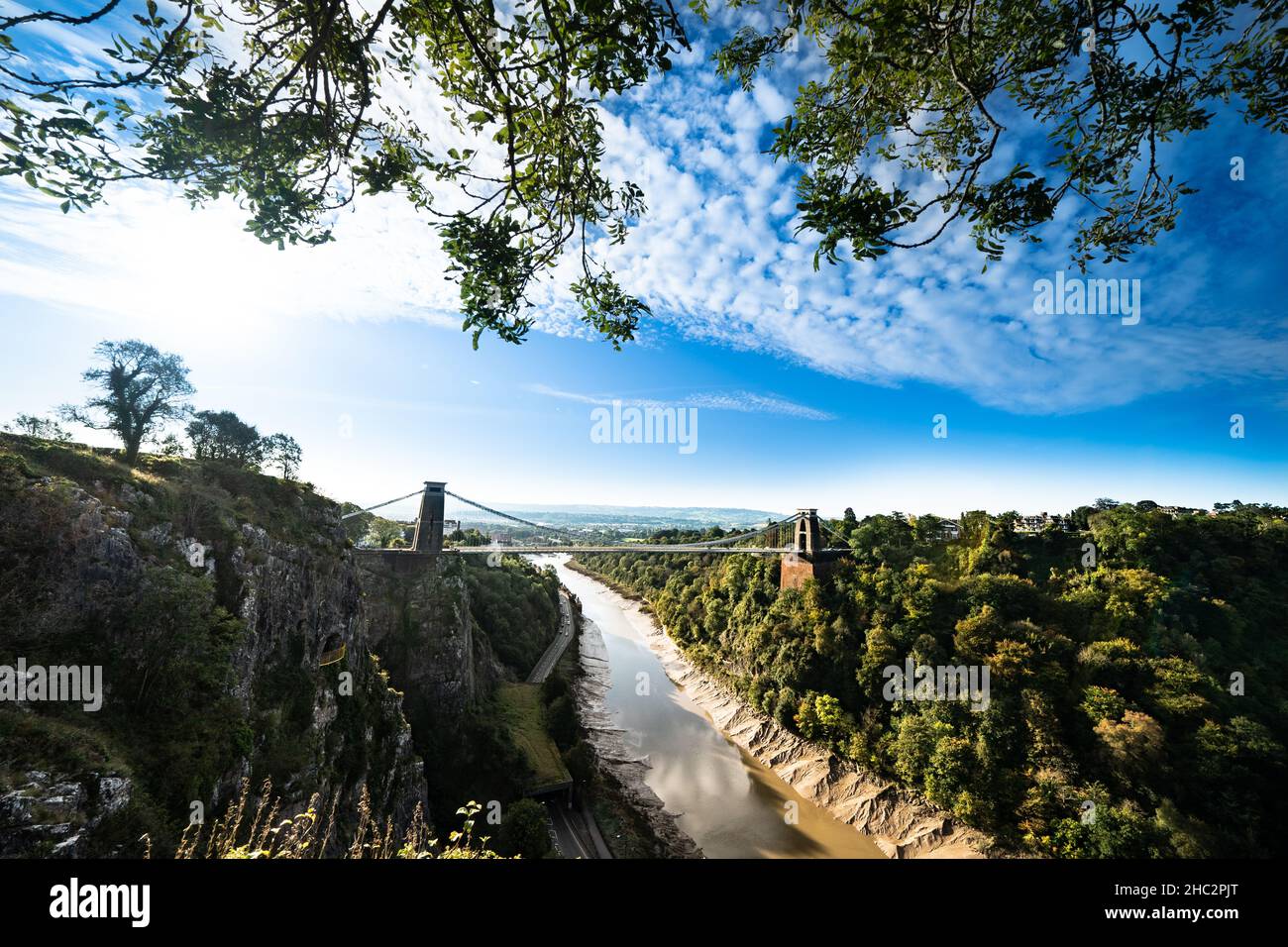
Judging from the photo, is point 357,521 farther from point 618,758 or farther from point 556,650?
point 618,758

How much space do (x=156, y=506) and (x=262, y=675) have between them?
4860mm

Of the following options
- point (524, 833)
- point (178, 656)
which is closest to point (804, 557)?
point (524, 833)

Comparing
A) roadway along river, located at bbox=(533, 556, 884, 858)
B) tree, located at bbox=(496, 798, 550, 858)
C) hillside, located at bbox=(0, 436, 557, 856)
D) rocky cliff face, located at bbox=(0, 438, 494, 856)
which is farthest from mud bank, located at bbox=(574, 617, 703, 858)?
rocky cliff face, located at bbox=(0, 438, 494, 856)

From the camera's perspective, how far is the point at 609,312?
3.59 meters

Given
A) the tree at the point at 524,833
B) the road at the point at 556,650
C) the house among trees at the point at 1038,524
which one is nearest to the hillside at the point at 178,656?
the tree at the point at 524,833

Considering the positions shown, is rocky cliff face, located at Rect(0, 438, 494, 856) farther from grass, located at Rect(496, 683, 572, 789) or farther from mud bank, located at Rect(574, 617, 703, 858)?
mud bank, located at Rect(574, 617, 703, 858)

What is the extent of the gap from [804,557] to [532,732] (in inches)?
721

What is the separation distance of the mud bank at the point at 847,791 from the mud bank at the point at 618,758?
0.37 meters

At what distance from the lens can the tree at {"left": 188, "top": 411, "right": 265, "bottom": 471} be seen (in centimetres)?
1711

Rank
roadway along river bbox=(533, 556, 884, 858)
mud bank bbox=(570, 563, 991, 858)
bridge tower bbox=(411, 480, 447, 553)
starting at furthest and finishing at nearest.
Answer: bridge tower bbox=(411, 480, 447, 553) < roadway along river bbox=(533, 556, 884, 858) < mud bank bbox=(570, 563, 991, 858)

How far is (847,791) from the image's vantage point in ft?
58.9

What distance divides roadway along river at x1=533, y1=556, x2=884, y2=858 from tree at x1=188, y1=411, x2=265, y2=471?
886 inches
